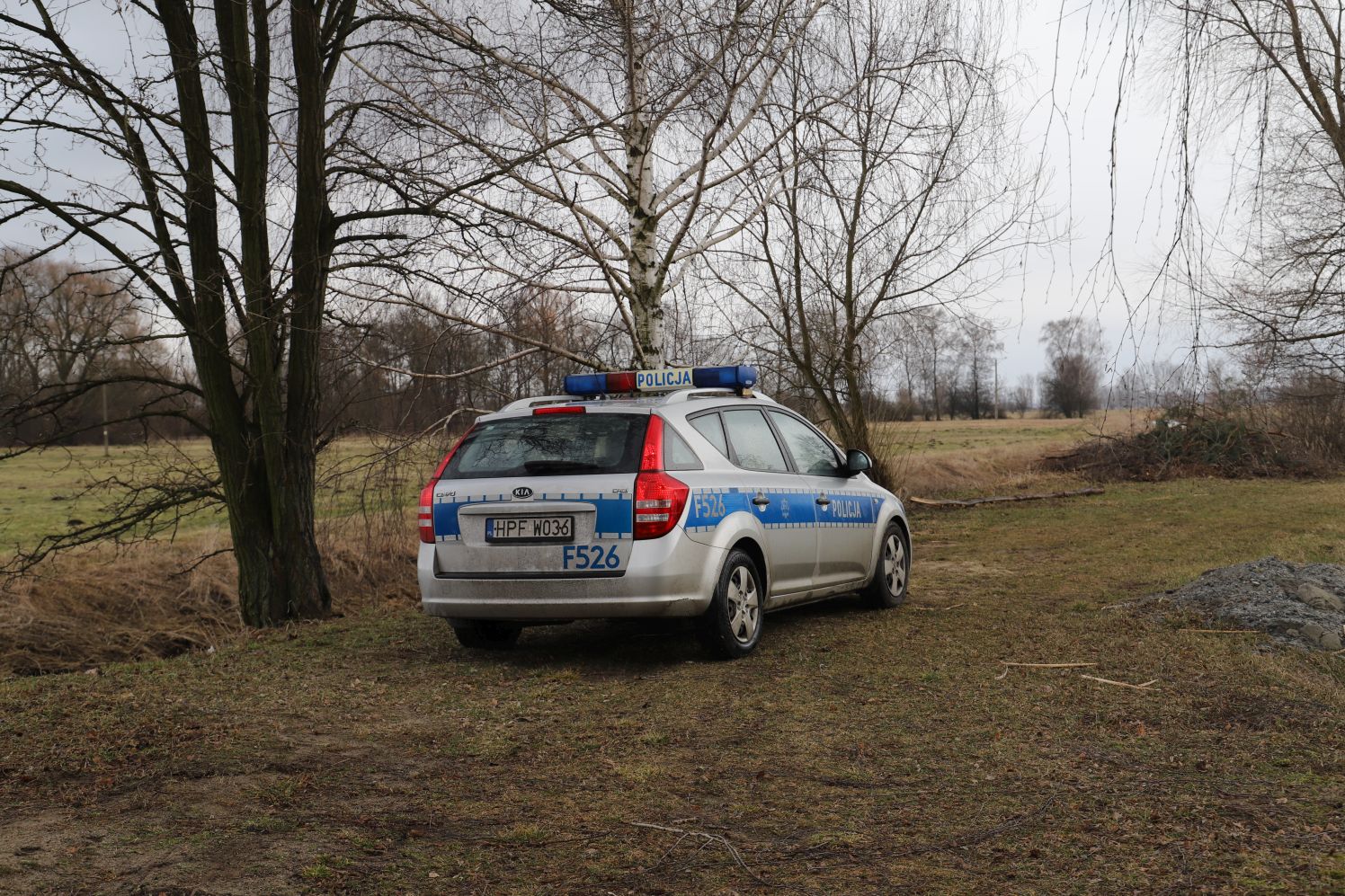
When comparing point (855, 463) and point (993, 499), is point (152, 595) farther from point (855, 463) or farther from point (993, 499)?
point (993, 499)

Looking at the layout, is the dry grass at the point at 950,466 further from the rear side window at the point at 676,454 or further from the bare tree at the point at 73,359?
the bare tree at the point at 73,359

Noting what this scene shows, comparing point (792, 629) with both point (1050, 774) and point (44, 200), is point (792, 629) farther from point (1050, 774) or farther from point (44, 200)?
point (44, 200)

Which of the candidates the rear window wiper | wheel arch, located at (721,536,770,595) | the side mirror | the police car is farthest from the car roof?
the side mirror

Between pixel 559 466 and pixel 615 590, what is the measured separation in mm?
854

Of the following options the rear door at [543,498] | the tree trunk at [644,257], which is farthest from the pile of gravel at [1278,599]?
the tree trunk at [644,257]

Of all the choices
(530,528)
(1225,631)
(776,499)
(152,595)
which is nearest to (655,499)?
(530,528)

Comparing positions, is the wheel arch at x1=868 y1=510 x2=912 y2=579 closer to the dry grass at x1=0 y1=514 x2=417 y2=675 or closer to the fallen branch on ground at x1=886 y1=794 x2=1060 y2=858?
the dry grass at x1=0 y1=514 x2=417 y2=675

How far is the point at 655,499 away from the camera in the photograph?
6.83m

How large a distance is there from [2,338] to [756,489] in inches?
257

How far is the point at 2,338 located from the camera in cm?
966

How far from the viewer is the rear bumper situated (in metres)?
6.78

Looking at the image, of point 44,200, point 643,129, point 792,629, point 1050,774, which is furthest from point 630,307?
point 1050,774

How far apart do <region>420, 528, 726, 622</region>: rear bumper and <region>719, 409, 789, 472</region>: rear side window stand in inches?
40.5

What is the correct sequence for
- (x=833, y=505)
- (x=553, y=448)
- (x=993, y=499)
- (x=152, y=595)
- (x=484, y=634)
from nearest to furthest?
(x=553, y=448)
(x=484, y=634)
(x=833, y=505)
(x=152, y=595)
(x=993, y=499)
